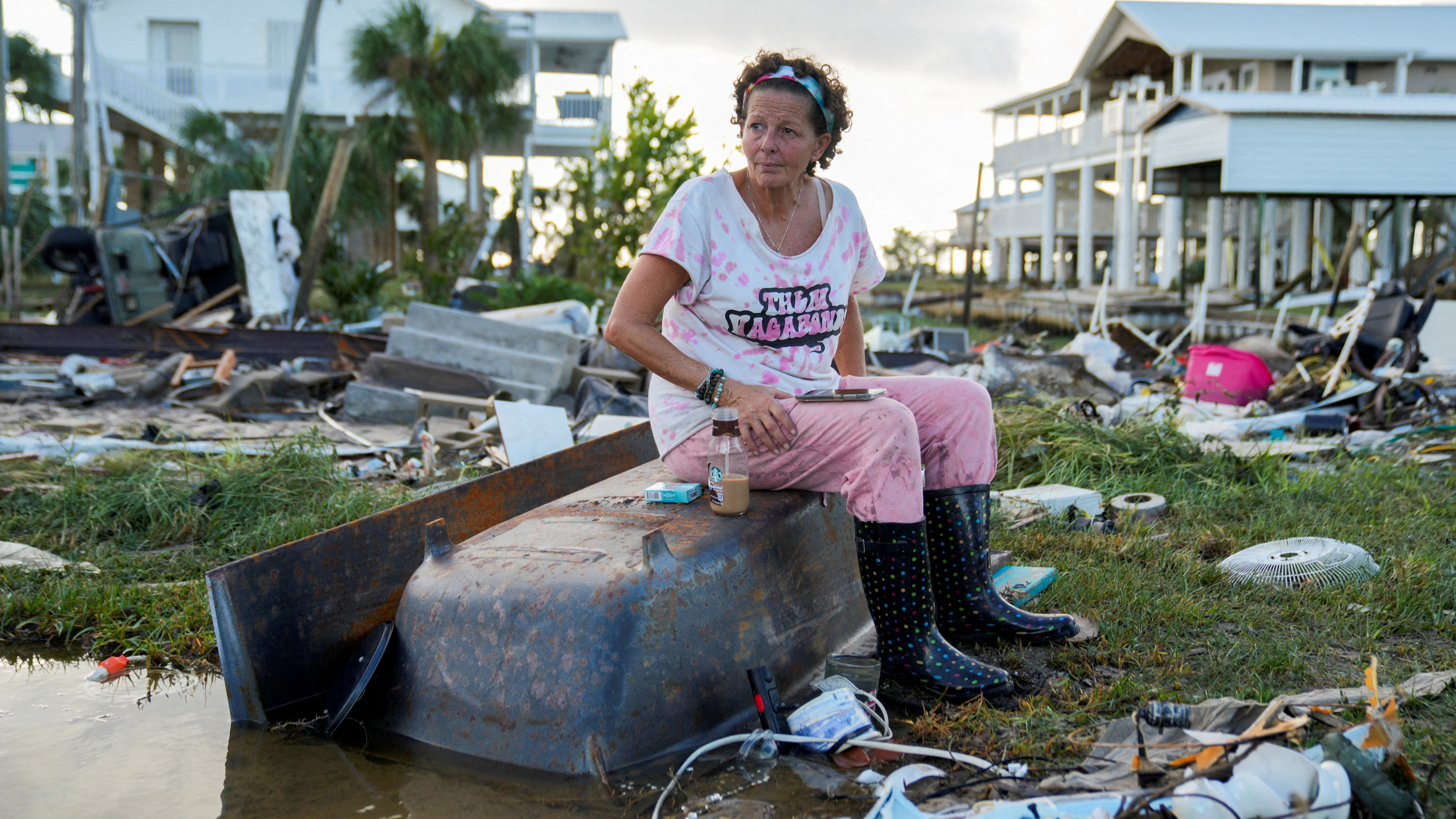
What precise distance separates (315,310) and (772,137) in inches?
615

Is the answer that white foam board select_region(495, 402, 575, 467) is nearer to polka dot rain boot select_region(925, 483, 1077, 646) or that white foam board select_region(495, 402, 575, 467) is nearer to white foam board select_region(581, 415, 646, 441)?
white foam board select_region(581, 415, 646, 441)

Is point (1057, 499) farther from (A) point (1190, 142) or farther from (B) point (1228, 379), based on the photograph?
(A) point (1190, 142)

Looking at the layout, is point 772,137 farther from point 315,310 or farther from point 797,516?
point 315,310

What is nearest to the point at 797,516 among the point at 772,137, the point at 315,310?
the point at 772,137

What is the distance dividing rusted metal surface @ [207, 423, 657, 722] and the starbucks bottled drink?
0.90 metres

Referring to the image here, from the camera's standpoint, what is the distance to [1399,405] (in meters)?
7.66

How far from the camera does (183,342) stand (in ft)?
35.0

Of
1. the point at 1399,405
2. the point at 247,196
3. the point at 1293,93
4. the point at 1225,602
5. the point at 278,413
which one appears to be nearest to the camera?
the point at 1225,602

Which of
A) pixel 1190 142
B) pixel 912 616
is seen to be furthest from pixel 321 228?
pixel 1190 142

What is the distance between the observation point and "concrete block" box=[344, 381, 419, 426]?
319 inches

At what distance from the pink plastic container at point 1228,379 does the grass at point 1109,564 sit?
252cm

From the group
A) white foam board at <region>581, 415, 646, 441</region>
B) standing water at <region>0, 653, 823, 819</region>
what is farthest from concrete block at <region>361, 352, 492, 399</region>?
standing water at <region>0, 653, 823, 819</region>

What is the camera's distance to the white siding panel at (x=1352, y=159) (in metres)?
16.2

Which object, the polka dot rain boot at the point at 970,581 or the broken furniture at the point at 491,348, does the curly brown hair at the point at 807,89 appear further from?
the broken furniture at the point at 491,348
